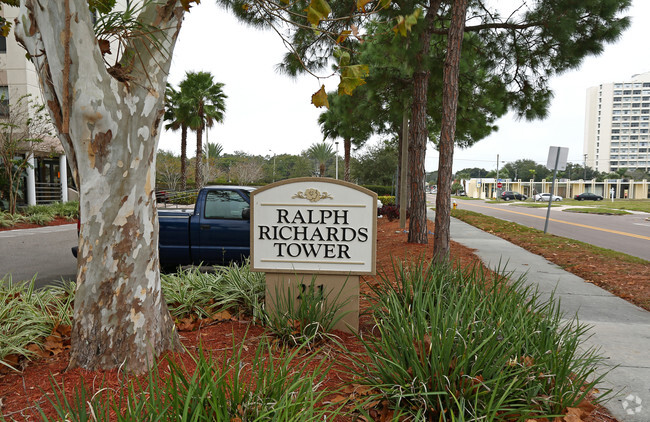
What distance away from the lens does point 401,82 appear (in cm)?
1206

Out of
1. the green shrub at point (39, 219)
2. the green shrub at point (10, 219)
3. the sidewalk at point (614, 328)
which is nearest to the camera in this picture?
the sidewalk at point (614, 328)

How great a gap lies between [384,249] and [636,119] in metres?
190

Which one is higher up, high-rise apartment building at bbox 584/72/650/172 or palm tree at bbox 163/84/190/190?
high-rise apartment building at bbox 584/72/650/172

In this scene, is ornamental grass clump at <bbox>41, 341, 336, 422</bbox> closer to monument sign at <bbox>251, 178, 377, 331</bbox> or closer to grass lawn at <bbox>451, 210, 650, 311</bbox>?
monument sign at <bbox>251, 178, 377, 331</bbox>

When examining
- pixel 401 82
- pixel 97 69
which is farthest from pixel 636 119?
pixel 97 69

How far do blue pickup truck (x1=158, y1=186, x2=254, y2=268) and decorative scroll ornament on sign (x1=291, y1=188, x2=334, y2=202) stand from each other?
3.30 meters

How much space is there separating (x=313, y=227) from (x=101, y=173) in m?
1.73

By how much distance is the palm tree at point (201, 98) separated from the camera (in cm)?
3002

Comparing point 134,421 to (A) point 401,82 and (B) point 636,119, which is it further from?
(B) point 636,119

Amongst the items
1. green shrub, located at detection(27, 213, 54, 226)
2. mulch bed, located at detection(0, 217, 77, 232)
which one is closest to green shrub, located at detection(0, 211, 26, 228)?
mulch bed, located at detection(0, 217, 77, 232)

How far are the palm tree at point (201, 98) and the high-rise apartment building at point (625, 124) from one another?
16715 centimetres

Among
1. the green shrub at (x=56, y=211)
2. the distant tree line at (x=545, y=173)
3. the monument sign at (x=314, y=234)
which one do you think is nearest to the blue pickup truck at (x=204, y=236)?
the monument sign at (x=314, y=234)

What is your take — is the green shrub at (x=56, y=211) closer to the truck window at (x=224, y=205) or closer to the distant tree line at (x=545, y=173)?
the truck window at (x=224, y=205)

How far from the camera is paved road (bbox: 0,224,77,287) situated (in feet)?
25.8
